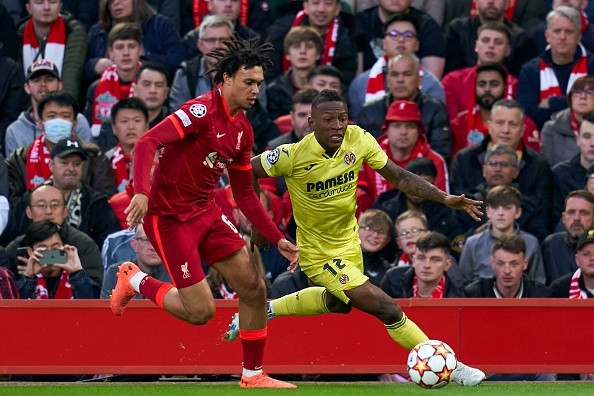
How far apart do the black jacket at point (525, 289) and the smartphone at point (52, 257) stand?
342 centimetres

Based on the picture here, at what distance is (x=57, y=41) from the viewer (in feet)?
47.9

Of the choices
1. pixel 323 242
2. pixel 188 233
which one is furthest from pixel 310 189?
pixel 188 233

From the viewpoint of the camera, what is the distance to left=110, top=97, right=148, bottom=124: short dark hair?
1319 cm

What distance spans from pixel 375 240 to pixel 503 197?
3.90 feet

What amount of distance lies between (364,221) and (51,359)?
9.92ft

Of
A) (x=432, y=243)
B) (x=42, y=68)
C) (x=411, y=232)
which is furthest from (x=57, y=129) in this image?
(x=432, y=243)

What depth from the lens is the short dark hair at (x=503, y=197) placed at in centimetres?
1204

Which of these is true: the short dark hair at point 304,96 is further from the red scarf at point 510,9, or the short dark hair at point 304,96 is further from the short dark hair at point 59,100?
the red scarf at point 510,9

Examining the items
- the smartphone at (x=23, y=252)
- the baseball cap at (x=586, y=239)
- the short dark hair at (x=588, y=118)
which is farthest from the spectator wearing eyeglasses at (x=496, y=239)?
the smartphone at (x=23, y=252)

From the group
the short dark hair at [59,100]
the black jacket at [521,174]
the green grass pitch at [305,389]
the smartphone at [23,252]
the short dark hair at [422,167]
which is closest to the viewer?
the green grass pitch at [305,389]

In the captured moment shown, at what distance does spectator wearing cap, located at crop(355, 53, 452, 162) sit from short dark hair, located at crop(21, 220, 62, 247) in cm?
350

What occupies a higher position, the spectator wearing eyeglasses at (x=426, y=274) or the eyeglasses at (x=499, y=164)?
the eyeglasses at (x=499, y=164)

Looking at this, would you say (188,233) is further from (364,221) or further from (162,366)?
(364,221)

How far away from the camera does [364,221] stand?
12117mm
